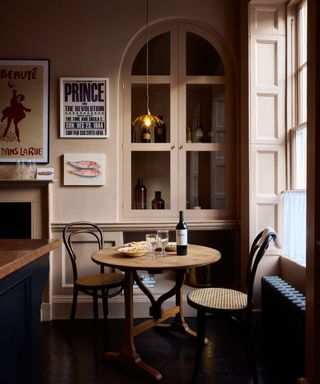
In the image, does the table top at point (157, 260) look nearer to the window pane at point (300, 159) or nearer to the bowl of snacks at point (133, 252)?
the bowl of snacks at point (133, 252)

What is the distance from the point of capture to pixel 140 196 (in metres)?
3.30

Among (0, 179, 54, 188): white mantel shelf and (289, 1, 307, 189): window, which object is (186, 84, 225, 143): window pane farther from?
(0, 179, 54, 188): white mantel shelf

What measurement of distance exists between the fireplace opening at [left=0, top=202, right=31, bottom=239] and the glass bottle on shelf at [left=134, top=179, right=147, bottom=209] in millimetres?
994

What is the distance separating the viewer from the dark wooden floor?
2.12 m

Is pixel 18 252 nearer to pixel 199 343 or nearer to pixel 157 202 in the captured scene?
pixel 199 343

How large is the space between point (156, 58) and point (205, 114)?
720mm

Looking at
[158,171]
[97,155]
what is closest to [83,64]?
[97,155]

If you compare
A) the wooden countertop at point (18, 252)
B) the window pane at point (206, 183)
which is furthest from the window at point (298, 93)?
the wooden countertop at point (18, 252)

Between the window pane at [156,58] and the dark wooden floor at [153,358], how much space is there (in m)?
2.38

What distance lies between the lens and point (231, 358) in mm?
2365

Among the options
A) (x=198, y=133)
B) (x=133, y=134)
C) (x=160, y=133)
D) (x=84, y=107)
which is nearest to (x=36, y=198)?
(x=84, y=107)

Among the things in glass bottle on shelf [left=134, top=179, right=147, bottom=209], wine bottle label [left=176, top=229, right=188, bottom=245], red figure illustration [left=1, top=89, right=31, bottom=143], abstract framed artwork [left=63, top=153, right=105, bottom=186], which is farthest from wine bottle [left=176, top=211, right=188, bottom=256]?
red figure illustration [left=1, top=89, right=31, bottom=143]

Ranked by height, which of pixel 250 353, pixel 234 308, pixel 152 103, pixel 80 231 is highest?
pixel 152 103

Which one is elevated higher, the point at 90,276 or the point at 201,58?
the point at 201,58
